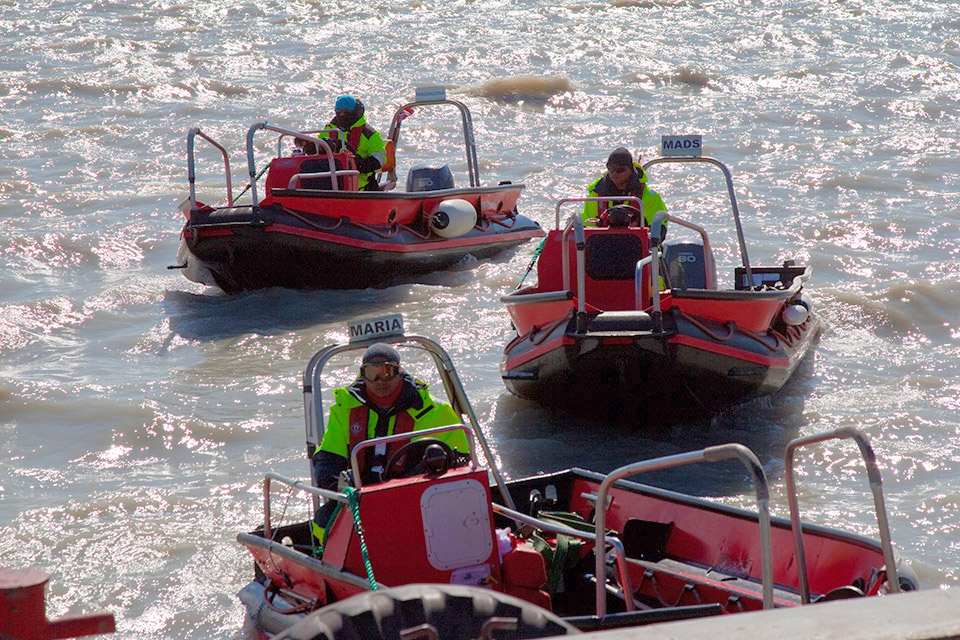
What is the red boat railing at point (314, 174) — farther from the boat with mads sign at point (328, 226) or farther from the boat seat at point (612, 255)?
the boat seat at point (612, 255)

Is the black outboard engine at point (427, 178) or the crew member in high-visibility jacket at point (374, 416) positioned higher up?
the black outboard engine at point (427, 178)

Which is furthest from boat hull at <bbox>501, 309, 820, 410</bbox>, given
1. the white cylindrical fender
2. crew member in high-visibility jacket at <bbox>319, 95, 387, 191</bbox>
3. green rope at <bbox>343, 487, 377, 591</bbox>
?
crew member in high-visibility jacket at <bbox>319, 95, 387, 191</bbox>

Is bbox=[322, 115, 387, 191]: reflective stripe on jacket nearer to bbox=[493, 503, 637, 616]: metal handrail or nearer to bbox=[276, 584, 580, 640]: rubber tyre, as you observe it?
bbox=[493, 503, 637, 616]: metal handrail

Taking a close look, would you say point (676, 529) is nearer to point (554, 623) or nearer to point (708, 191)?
point (554, 623)

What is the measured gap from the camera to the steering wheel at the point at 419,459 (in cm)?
470

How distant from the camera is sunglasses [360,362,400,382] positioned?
16.9ft

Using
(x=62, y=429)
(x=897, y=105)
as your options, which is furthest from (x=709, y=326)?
(x=897, y=105)

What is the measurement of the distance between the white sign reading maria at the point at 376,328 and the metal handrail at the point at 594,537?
33.5 inches

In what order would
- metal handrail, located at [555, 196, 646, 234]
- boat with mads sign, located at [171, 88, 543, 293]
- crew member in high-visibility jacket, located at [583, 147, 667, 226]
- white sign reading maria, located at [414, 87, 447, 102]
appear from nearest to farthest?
metal handrail, located at [555, 196, 646, 234]
crew member in high-visibility jacket, located at [583, 147, 667, 226]
boat with mads sign, located at [171, 88, 543, 293]
white sign reading maria, located at [414, 87, 447, 102]

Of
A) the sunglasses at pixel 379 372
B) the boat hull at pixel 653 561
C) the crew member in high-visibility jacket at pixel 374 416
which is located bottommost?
the boat hull at pixel 653 561

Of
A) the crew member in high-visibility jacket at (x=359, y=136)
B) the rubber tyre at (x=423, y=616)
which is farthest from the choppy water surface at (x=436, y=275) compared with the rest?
the rubber tyre at (x=423, y=616)

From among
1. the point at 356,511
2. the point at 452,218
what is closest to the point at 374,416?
the point at 356,511

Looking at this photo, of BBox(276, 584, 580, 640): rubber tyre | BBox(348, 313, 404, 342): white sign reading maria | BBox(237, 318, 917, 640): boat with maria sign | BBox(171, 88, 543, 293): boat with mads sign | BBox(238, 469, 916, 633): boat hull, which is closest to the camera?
BBox(276, 584, 580, 640): rubber tyre

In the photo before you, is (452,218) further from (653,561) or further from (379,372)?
(653,561)
